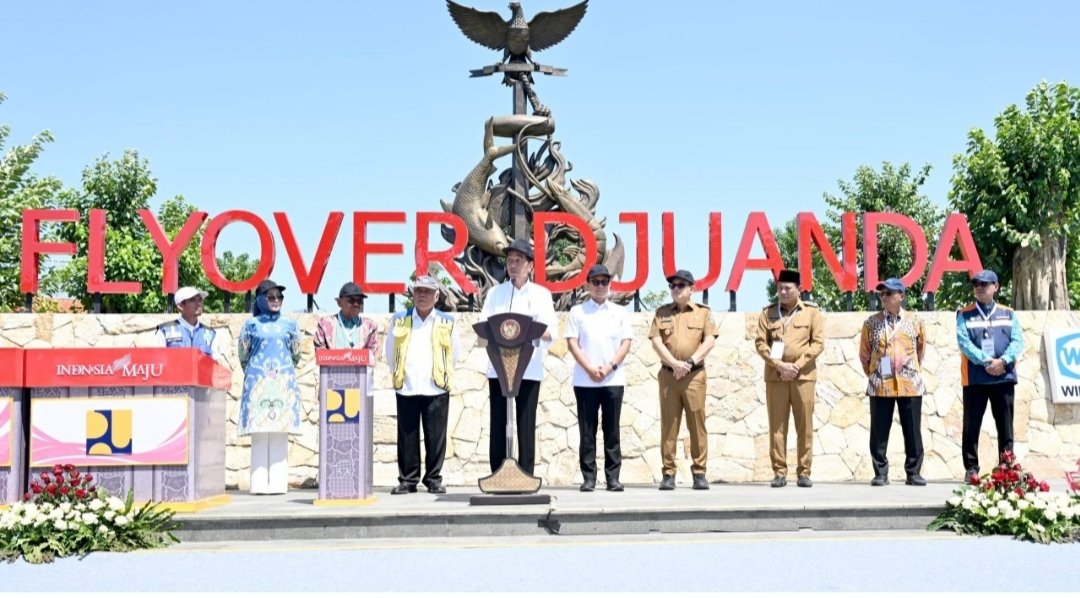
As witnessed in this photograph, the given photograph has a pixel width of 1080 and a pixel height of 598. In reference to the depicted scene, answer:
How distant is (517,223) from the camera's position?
12727 millimetres

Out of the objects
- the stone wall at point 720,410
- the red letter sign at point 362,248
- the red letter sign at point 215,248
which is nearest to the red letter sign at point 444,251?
the red letter sign at point 362,248

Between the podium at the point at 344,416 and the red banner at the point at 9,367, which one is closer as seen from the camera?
the red banner at the point at 9,367

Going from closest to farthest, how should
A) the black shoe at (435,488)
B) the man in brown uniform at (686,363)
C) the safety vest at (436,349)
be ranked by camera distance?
the safety vest at (436,349) → the black shoe at (435,488) → the man in brown uniform at (686,363)

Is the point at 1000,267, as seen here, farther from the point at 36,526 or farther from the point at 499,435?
the point at 36,526

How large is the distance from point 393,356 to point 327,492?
1.25 metres

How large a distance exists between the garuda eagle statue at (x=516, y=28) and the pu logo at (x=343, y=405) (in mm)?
6611

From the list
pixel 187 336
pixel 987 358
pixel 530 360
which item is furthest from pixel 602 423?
pixel 187 336

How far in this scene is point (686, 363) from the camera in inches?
340

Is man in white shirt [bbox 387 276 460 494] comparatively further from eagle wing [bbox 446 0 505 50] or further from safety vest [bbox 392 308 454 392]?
eagle wing [bbox 446 0 505 50]

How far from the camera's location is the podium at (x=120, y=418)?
7051mm

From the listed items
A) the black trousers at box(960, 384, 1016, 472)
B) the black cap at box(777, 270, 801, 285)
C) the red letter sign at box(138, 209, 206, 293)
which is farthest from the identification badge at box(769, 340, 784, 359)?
the red letter sign at box(138, 209, 206, 293)

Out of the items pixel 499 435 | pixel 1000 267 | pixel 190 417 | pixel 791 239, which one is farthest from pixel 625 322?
pixel 791 239

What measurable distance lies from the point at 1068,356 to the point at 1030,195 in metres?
11.0

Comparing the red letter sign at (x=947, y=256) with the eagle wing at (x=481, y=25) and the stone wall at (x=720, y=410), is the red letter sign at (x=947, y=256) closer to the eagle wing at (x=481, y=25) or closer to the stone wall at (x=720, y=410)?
the stone wall at (x=720, y=410)
